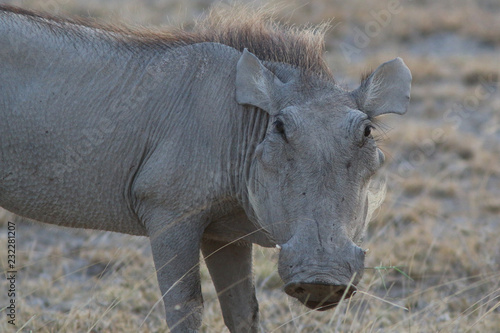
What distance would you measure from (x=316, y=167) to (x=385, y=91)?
640 millimetres

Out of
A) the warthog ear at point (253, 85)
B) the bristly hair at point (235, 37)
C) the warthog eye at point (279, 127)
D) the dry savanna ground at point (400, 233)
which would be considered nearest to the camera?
the warthog eye at point (279, 127)

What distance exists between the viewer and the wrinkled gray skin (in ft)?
11.6

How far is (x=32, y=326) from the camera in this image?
457 cm

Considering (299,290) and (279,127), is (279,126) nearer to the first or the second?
(279,127)

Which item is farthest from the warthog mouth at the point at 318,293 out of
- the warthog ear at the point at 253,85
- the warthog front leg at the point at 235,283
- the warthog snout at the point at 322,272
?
the warthog front leg at the point at 235,283

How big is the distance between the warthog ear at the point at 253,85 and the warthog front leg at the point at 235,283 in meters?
0.94

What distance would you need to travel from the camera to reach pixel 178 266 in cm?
371

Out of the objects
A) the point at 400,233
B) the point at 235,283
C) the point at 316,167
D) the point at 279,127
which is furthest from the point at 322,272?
the point at 400,233

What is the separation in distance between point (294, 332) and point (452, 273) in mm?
1607

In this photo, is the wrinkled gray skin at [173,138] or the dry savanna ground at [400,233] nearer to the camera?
the wrinkled gray skin at [173,138]

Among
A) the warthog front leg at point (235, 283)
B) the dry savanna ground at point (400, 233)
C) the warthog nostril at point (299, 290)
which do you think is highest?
the warthog nostril at point (299, 290)

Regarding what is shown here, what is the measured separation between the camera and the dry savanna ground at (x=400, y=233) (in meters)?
4.91

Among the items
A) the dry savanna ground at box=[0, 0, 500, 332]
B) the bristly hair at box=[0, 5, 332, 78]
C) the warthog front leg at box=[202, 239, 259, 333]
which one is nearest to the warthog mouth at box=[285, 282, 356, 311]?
the dry savanna ground at box=[0, 0, 500, 332]

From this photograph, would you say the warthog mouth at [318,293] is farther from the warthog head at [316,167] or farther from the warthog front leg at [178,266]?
→ the warthog front leg at [178,266]
